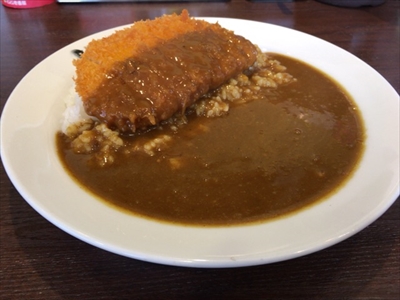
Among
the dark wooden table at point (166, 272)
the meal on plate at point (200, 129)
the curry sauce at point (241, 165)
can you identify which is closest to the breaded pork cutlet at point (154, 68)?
the meal on plate at point (200, 129)

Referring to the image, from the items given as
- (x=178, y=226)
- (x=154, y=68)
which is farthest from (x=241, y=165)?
(x=154, y=68)

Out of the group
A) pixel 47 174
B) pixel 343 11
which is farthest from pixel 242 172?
pixel 343 11

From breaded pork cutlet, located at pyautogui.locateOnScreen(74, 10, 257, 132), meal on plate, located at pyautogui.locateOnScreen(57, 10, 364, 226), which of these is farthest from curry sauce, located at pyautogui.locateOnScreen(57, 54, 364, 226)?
breaded pork cutlet, located at pyautogui.locateOnScreen(74, 10, 257, 132)

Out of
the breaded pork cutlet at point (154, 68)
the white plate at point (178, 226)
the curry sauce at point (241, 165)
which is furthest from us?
the breaded pork cutlet at point (154, 68)

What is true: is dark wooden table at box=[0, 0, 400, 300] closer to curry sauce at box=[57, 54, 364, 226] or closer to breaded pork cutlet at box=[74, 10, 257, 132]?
curry sauce at box=[57, 54, 364, 226]

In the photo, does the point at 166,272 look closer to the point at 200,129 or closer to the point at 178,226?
the point at 178,226

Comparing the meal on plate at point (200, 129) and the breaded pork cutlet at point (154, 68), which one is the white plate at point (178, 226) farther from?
the breaded pork cutlet at point (154, 68)
